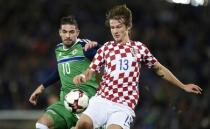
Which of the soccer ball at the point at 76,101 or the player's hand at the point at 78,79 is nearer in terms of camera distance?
the player's hand at the point at 78,79

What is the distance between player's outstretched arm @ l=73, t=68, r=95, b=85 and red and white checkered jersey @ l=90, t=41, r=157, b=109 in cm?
6

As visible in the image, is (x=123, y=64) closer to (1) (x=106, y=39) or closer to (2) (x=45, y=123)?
(2) (x=45, y=123)

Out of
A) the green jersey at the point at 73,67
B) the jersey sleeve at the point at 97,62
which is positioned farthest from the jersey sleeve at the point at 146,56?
the green jersey at the point at 73,67

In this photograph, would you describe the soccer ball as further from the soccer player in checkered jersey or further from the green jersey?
the green jersey

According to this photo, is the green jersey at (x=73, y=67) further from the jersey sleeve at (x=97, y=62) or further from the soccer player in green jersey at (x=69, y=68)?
the jersey sleeve at (x=97, y=62)

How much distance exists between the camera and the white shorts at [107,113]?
798 cm

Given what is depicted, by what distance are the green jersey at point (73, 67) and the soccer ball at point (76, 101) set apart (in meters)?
0.34

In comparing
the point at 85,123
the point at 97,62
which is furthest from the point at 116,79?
the point at 85,123

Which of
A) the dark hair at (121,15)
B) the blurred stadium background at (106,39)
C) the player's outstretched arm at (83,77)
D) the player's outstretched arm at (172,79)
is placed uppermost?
the dark hair at (121,15)

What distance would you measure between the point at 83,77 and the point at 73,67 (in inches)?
41.3

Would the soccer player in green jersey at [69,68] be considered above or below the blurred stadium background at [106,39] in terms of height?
A: above

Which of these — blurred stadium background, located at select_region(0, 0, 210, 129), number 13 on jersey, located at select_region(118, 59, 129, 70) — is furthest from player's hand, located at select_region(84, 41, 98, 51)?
blurred stadium background, located at select_region(0, 0, 210, 129)

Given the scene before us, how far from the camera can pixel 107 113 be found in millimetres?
8055

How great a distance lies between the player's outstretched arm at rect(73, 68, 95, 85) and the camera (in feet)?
25.3
